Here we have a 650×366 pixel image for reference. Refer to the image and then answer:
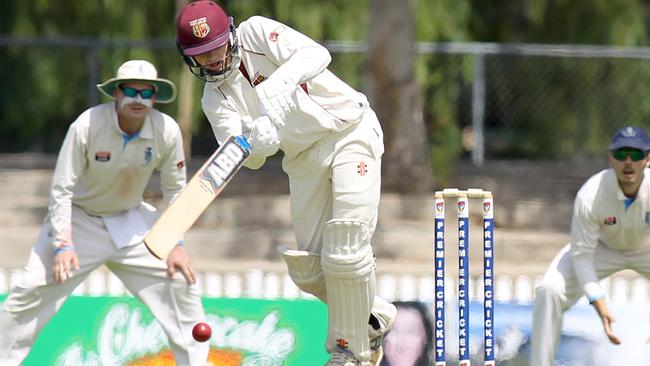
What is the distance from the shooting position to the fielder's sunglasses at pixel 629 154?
19.2ft

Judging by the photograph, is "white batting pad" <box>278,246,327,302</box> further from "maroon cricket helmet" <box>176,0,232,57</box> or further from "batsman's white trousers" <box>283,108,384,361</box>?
"maroon cricket helmet" <box>176,0,232,57</box>

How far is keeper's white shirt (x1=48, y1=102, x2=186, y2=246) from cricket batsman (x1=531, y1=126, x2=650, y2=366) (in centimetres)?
172

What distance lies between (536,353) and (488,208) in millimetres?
1314

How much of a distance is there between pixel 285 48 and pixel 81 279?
5.60 ft

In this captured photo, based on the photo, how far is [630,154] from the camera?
5.88m

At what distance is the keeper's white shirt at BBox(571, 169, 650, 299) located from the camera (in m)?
5.94

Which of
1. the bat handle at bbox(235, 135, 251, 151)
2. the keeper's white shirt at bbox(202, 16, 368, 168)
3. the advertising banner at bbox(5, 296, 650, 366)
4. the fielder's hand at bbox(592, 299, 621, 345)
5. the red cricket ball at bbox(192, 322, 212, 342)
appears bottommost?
the advertising banner at bbox(5, 296, 650, 366)

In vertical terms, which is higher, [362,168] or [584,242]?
[362,168]

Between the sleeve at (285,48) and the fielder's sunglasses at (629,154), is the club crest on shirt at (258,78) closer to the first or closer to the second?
the sleeve at (285,48)

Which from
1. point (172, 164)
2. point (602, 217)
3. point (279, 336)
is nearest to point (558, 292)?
point (602, 217)

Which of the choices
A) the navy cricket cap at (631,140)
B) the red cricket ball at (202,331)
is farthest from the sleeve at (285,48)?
the navy cricket cap at (631,140)

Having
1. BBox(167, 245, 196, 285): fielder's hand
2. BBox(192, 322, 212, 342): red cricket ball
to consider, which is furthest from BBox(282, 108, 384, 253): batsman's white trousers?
BBox(167, 245, 196, 285): fielder's hand

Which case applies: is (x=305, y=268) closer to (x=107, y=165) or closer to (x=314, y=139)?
(x=314, y=139)

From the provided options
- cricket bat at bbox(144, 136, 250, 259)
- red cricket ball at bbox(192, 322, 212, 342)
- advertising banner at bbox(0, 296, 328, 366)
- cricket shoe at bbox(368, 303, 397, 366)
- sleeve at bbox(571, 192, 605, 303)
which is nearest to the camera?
cricket bat at bbox(144, 136, 250, 259)
